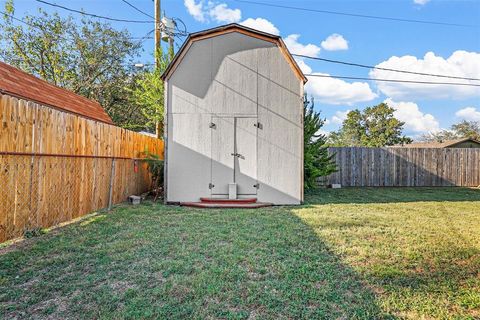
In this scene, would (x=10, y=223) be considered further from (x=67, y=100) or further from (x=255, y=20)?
(x=255, y=20)

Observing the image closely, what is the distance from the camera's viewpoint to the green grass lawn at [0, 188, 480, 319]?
6.77ft

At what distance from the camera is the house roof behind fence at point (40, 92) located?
5984 mm

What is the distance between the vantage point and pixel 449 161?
1211 cm

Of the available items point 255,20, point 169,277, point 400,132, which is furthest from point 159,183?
point 400,132

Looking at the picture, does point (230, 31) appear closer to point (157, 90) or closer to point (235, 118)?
point (235, 118)

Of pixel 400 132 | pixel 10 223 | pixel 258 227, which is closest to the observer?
pixel 10 223

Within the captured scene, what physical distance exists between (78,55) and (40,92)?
10.1 metres

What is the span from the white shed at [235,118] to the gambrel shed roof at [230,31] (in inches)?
1.0

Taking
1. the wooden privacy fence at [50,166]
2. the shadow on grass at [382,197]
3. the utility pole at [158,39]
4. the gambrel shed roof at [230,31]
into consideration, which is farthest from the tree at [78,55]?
the shadow on grass at [382,197]

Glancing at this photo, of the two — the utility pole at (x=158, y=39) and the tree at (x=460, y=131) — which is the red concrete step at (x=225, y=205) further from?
the tree at (x=460, y=131)

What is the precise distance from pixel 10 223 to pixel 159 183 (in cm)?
475

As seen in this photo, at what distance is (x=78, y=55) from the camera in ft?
51.1

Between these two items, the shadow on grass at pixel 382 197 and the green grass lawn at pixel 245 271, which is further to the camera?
the shadow on grass at pixel 382 197

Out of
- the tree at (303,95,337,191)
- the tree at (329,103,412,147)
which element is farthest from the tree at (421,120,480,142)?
the tree at (303,95,337,191)
